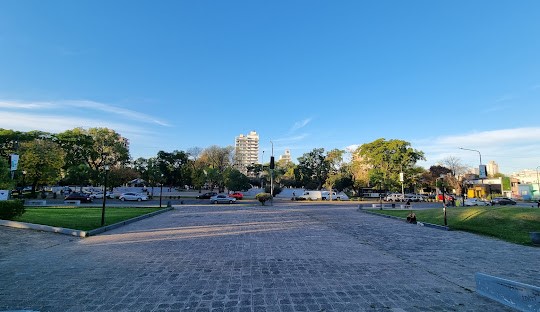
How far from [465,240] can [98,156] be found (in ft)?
195

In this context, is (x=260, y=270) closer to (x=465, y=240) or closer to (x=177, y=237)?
(x=177, y=237)

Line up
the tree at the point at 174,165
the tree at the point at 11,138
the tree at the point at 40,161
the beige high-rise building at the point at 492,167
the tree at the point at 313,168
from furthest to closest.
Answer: the beige high-rise building at the point at 492,167
the tree at the point at 313,168
the tree at the point at 174,165
the tree at the point at 11,138
the tree at the point at 40,161

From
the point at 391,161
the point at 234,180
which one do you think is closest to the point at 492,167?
the point at 391,161

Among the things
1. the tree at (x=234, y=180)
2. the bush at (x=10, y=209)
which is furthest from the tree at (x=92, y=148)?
the bush at (x=10, y=209)

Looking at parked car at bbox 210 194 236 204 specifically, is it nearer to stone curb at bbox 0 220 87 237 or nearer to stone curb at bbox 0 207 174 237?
stone curb at bbox 0 207 174 237

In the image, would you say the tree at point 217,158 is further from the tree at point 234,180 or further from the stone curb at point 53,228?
the stone curb at point 53,228

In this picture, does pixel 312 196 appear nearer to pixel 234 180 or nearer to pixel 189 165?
pixel 234 180

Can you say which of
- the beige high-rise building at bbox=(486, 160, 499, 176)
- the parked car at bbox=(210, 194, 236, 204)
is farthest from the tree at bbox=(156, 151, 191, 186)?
the beige high-rise building at bbox=(486, 160, 499, 176)

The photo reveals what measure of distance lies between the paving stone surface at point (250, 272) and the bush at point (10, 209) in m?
3.18

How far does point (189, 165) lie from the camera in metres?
63.9

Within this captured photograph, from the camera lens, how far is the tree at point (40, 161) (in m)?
37.7

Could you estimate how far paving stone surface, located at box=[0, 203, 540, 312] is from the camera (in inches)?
209

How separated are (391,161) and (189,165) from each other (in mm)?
43082

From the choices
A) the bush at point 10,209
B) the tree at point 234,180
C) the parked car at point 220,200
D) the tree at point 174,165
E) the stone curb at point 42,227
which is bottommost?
the parked car at point 220,200
